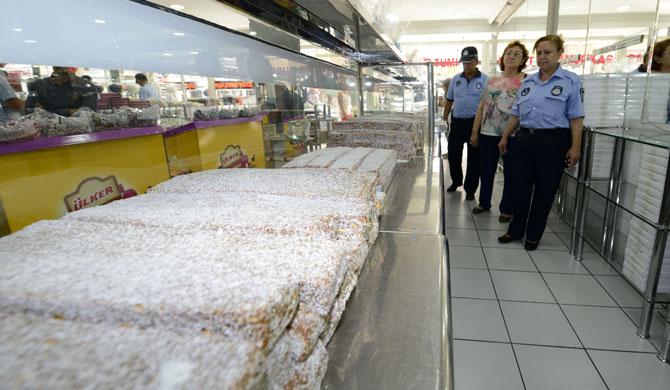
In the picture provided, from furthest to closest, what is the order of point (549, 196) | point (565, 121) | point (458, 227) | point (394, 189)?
point (458, 227)
point (549, 196)
point (565, 121)
point (394, 189)

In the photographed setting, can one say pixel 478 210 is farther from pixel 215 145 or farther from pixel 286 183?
pixel 286 183

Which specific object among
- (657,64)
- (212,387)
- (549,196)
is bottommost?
(549,196)

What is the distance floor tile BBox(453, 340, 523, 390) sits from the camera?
5.86 feet

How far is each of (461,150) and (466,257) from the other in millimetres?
1705

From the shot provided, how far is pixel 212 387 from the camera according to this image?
32 centimetres

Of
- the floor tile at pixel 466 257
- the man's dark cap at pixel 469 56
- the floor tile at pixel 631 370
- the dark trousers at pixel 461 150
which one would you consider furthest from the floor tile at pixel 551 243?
the man's dark cap at pixel 469 56

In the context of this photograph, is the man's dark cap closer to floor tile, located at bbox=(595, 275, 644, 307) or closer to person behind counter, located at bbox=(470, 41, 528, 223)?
person behind counter, located at bbox=(470, 41, 528, 223)

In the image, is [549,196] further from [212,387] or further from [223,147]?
[212,387]

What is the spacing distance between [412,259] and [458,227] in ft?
10.4

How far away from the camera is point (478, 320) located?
2.29m

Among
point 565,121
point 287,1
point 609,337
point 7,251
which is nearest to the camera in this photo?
point 7,251

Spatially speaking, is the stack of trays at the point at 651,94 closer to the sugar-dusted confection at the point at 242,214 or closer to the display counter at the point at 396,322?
the display counter at the point at 396,322

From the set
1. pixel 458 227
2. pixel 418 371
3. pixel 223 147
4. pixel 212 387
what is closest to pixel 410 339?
pixel 418 371

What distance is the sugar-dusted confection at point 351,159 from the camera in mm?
1232
